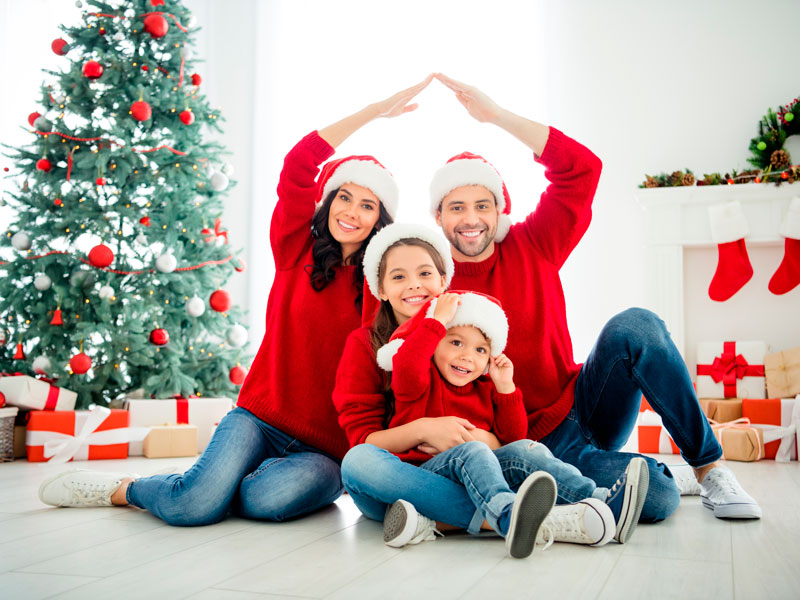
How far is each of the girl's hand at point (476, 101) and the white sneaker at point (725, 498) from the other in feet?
3.37

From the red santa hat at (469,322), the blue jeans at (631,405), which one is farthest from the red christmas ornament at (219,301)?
the blue jeans at (631,405)

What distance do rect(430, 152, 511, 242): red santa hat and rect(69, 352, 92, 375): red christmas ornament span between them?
75.5 inches

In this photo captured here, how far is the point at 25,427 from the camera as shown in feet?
10.1

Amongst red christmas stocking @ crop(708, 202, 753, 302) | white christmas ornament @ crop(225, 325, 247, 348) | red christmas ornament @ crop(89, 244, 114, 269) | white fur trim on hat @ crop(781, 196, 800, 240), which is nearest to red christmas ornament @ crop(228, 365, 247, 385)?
white christmas ornament @ crop(225, 325, 247, 348)

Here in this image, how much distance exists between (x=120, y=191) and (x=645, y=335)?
2.63 m

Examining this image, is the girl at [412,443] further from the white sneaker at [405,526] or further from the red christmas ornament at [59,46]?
the red christmas ornament at [59,46]

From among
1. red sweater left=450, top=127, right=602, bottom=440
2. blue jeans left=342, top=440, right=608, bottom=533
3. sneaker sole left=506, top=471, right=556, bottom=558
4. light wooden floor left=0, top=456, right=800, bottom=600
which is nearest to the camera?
light wooden floor left=0, top=456, right=800, bottom=600

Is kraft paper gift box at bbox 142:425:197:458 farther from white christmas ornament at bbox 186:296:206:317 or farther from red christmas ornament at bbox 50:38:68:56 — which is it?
red christmas ornament at bbox 50:38:68:56

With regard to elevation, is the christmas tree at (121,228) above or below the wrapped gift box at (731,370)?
above

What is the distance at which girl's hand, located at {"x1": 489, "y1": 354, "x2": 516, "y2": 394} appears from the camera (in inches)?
62.9

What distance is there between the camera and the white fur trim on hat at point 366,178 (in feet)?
6.54

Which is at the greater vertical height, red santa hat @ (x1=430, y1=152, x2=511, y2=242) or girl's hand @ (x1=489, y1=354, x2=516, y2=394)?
red santa hat @ (x1=430, y1=152, x2=511, y2=242)

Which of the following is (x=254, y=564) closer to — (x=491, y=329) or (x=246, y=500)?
(x=246, y=500)

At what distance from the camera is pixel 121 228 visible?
135 inches
